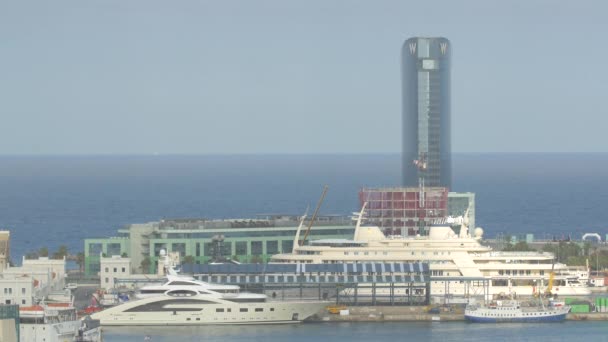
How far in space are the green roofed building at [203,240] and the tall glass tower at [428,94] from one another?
28577 mm

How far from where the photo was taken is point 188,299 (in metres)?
75.9

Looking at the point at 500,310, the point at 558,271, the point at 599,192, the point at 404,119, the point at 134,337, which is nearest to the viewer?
the point at 134,337

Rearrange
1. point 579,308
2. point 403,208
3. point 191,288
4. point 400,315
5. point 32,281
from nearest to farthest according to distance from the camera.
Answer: point 32,281, point 191,288, point 400,315, point 579,308, point 403,208

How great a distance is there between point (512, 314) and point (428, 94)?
48522 millimetres

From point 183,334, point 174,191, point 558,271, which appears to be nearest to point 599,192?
point 174,191

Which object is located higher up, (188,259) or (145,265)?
(188,259)

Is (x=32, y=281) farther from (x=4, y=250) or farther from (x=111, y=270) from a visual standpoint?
(x=4, y=250)

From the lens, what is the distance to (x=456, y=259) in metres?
83.6

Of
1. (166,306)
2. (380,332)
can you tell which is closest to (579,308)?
(380,332)

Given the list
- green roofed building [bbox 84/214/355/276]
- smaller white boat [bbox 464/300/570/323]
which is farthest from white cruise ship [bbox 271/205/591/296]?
green roofed building [bbox 84/214/355/276]

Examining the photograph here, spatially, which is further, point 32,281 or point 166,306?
point 166,306

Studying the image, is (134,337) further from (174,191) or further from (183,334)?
(174,191)

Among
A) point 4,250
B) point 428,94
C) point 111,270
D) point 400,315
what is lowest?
point 400,315

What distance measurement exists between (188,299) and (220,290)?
1.27 metres
